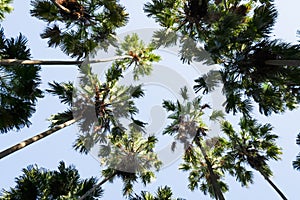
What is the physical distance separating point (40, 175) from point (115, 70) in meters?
3.94

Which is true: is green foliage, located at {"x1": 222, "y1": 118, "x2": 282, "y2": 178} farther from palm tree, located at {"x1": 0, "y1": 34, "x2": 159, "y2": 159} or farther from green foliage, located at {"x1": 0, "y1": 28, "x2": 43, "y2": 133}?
green foliage, located at {"x1": 0, "y1": 28, "x2": 43, "y2": 133}

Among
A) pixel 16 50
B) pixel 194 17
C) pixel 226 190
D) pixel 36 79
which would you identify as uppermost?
pixel 194 17

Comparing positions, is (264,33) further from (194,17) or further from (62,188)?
(62,188)

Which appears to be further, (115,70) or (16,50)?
(115,70)

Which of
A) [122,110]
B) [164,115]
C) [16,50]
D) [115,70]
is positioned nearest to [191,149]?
[164,115]

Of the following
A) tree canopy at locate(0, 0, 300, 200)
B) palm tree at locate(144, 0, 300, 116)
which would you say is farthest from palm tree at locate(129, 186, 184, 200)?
palm tree at locate(144, 0, 300, 116)

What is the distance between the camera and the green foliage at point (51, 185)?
703 centimetres

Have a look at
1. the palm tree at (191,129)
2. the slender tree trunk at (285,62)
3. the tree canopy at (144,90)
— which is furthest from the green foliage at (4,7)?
the slender tree trunk at (285,62)

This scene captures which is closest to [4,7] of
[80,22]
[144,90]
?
[80,22]

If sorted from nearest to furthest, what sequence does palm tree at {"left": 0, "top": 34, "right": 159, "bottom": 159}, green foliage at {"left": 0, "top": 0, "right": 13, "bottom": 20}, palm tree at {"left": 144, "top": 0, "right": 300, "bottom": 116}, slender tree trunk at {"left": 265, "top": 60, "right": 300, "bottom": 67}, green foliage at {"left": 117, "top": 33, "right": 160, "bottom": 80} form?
slender tree trunk at {"left": 265, "top": 60, "right": 300, "bottom": 67} < palm tree at {"left": 144, "top": 0, "right": 300, "bottom": 116} < palm tree at {"left": 0, "top": 34, "right": 159, "bottom": 159} < green foliage at {"left": 0, "top": 0, "right": 13, "bottom": 20} < green foliage at {"left": 117, "top": 33, "right": 160, "bottom": 80}

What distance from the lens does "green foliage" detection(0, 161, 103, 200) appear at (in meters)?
7.03

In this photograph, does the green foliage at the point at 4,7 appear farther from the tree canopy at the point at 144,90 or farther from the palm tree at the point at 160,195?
the palm tree at the point at 160,195

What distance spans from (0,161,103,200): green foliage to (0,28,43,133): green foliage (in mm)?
1424

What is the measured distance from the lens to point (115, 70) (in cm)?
883
